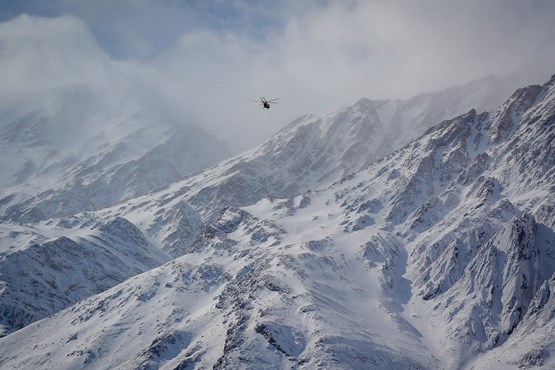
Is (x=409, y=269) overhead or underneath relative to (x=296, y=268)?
underneath

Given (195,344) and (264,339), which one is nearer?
(264,339)

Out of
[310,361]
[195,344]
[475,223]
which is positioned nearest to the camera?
[310,361]

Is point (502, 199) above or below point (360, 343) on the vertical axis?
above

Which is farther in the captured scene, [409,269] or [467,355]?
[409,269]

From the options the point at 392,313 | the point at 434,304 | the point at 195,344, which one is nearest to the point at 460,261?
the point at 434,304

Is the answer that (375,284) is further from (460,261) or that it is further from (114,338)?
(114,338)

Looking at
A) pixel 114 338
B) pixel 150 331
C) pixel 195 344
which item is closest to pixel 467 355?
pixel 195 344

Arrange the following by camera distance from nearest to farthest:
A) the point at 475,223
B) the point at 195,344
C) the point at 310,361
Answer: the point at 310,361, the point at 195,344, the point at 475,223

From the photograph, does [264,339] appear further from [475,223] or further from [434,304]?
[475,223]

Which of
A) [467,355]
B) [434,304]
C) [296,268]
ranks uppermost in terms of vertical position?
[296,268]
